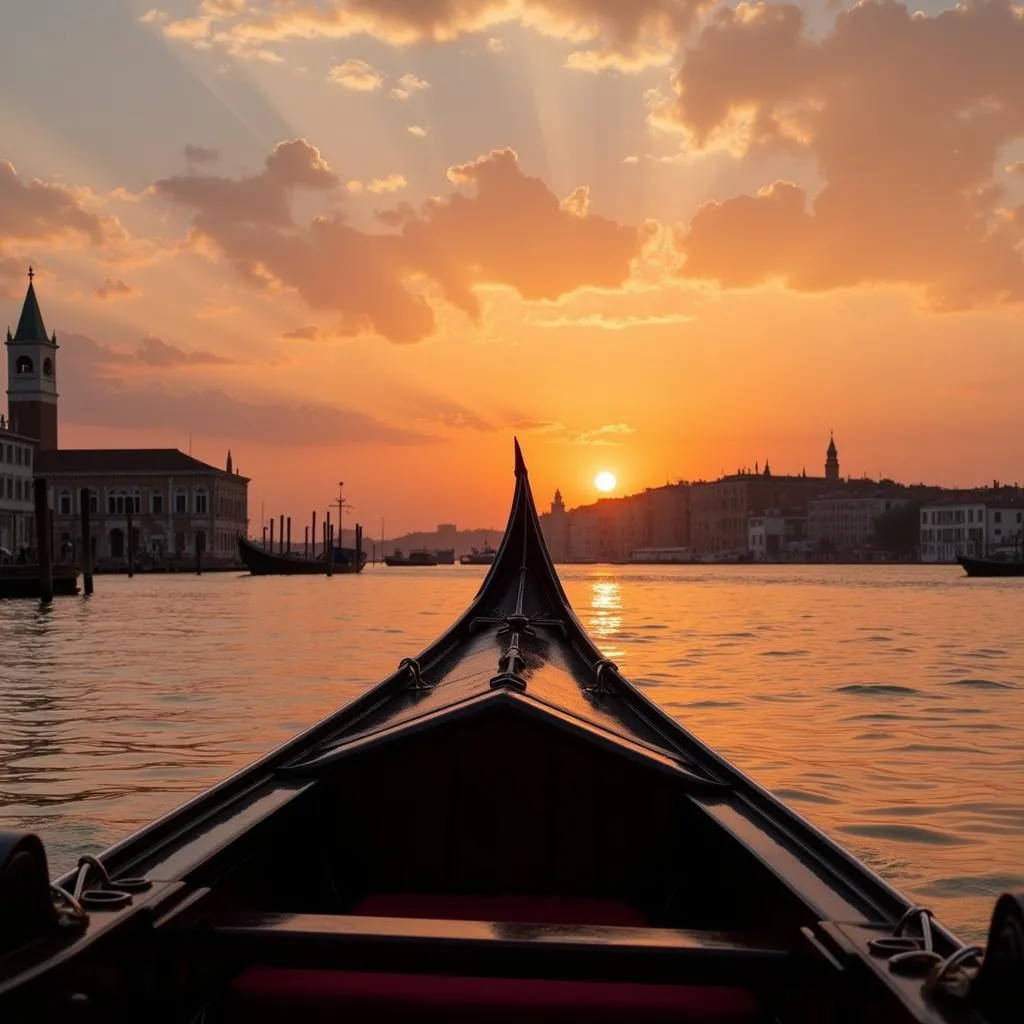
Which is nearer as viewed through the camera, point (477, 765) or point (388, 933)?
point (388, 933)

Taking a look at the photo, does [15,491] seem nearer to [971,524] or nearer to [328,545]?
[328,545]

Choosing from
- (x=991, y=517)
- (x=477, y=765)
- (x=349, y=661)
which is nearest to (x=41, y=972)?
(x=477, y=765)

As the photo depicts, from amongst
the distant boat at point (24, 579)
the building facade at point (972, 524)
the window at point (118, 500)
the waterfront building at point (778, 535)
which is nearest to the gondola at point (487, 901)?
the distant boat at point (24, 579)

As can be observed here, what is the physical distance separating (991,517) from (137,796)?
75.5 metres

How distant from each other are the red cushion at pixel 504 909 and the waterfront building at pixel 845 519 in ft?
280

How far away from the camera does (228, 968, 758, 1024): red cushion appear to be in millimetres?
1667

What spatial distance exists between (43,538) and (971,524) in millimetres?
65278

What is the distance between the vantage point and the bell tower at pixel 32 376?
5997 centimetres

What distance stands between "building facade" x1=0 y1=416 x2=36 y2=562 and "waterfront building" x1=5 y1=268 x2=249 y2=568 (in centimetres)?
1079

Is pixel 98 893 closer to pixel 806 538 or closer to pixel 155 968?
pixel 155 968

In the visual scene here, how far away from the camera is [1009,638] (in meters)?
15.2

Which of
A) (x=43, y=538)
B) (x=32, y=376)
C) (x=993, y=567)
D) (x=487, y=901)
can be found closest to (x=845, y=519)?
(x=993, y=567)

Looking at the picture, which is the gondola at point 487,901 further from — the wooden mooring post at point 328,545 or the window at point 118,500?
the window at point 118,500

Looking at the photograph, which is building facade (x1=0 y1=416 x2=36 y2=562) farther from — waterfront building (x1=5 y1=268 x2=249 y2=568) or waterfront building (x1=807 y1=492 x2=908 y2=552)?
waterfront building (x1=807 y1=492 x2=908 y2=552)
